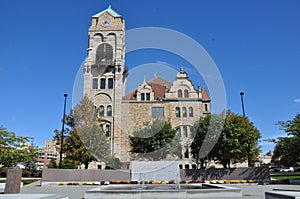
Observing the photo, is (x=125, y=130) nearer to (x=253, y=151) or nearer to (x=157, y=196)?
(x=253, y=151)

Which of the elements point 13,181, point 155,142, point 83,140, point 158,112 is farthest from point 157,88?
point 13,181

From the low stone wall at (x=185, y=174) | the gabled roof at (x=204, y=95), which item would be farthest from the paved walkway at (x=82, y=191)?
the gabled roof at (x=204, y=95)

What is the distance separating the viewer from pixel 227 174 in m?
25.5

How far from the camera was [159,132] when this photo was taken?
29.7 metres

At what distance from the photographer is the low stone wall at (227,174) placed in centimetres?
2491

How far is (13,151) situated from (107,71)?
2215 centimetres

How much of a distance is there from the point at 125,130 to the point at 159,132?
12.4 metres

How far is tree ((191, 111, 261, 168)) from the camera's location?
2534 centimetres

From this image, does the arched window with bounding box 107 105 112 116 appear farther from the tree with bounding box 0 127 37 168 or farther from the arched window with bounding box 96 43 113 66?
the tree with bounding box 0 127 37 168

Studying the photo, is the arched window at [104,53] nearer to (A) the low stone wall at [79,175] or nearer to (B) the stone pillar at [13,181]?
(A) the low stone wall at [79,175]

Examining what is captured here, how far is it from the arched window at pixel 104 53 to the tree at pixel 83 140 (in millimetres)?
16714

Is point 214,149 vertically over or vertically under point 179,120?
under

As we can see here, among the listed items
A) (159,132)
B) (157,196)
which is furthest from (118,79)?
(157,196)

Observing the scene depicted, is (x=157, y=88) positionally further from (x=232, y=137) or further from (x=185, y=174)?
(x=185, y=174)
